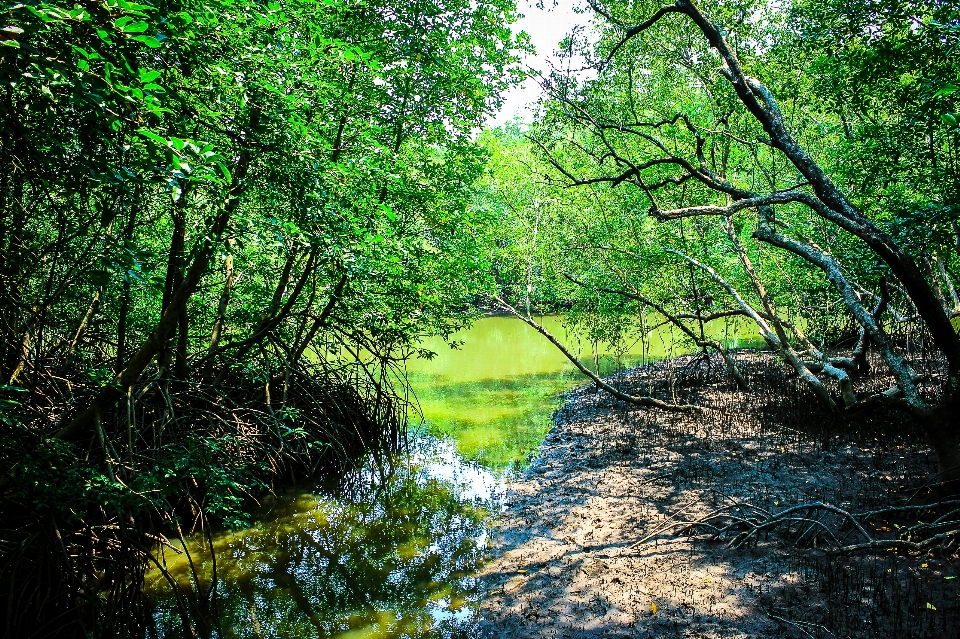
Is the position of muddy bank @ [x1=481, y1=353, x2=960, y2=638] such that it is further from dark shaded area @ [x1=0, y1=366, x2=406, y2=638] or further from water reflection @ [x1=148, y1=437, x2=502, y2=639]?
dark shaded area @ [x1=0, y1=366, x2=406, y2=638]

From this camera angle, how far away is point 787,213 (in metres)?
12.6

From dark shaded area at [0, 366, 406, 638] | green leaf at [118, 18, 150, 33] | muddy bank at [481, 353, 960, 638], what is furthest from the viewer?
muddy bank at [481, 353, 960, 638]

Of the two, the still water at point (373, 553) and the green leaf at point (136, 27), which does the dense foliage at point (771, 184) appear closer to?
the still water at point (373, 553)

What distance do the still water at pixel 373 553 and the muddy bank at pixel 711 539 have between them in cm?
48

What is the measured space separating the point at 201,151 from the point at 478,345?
22988 millimetres

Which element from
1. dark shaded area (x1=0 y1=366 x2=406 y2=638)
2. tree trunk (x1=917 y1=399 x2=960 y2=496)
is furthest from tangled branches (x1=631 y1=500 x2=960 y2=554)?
dark shaded area (x1=0 y1=366 x2=406 y2=638)

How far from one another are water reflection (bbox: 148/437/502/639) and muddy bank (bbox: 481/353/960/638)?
0.51m

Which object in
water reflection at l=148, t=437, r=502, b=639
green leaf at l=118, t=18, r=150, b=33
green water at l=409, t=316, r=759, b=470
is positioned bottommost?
water reflection at l=148, t=437, r=502, b=639

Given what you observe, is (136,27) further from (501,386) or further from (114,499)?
(501,386)

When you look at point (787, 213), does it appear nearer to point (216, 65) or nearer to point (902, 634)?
point (902, 634)

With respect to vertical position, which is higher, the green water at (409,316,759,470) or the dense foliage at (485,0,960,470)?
the dense foliage at (485,0,960,470)

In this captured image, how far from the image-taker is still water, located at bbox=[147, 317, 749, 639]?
5266 millimetres

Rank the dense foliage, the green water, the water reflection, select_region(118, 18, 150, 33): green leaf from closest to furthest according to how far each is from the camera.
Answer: select_region(118, 18, 150, 33): green leaf
the water reflection
the dense foliage
the green water

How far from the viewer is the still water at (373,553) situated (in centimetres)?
527
